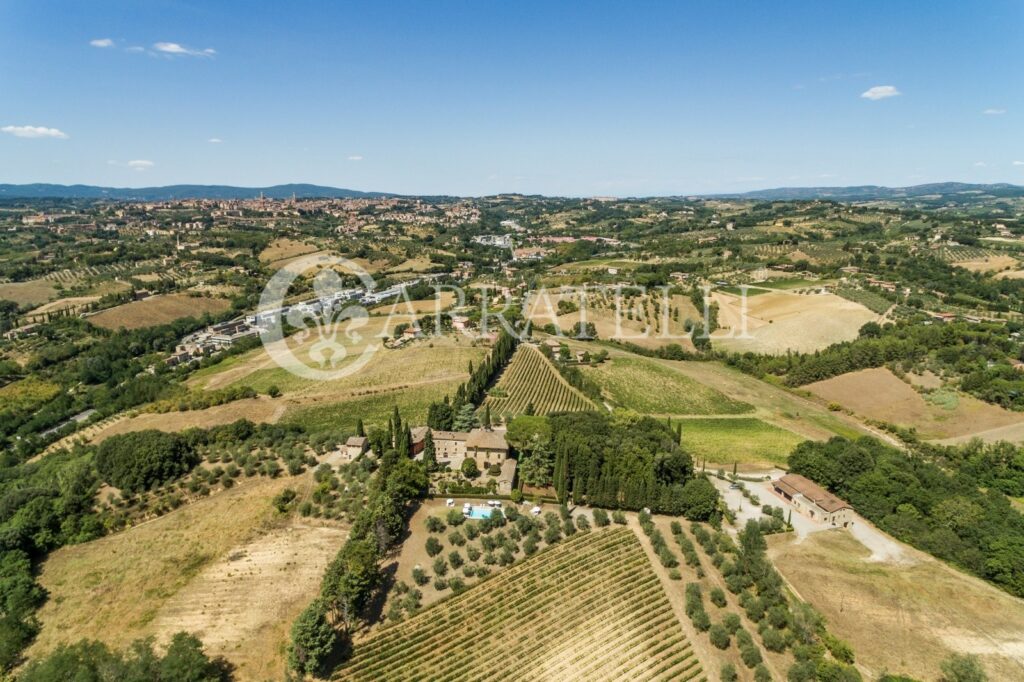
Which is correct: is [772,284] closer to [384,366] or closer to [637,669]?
[384,366]

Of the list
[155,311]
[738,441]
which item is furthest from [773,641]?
[155,311]

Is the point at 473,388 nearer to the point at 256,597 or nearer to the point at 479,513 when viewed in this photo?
the point at 479,513

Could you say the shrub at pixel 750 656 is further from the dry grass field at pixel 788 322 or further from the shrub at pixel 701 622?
the dry grass field at pixel 788 322

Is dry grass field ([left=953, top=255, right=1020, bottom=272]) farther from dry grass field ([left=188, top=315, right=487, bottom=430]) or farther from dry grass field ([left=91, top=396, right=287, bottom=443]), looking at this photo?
dry grass field ([left=91, top=396, right=287, bottom=443])

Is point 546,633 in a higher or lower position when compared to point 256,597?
lower

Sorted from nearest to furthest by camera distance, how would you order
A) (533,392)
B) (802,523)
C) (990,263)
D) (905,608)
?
(905,608)
(802,523)
(533,392)
(990,263)

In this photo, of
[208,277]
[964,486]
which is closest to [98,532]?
[964,486]

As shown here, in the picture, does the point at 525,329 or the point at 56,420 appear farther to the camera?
the point at 525,329
